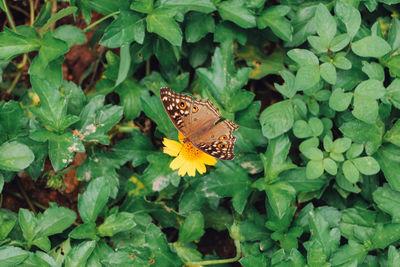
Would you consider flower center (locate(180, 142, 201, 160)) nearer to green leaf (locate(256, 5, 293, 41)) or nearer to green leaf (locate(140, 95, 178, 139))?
green leaf (locate(140, 95, 178, 139))

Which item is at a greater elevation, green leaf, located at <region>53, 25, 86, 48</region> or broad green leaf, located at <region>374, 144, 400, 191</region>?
green leaf, located at <region>53, 25, 86, 48</region>

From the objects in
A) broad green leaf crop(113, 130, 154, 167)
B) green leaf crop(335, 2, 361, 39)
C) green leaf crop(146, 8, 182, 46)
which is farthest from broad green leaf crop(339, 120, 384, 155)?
broad green leaf crop(113, 130, 154, 167)

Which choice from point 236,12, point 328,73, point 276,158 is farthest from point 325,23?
point 276,158

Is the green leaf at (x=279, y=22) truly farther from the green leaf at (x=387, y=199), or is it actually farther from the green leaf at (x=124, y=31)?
the green leaf at (x=387, y=199)

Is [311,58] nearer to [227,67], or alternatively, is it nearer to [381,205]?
[227,67]

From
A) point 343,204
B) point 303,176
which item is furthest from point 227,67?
point 343,204

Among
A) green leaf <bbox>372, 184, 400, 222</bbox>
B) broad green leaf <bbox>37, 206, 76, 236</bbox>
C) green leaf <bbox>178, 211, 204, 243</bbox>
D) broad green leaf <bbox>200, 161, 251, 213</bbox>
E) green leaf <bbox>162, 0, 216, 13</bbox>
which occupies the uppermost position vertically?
green leaf <bbox>162, 0, 216, 13</bbox>

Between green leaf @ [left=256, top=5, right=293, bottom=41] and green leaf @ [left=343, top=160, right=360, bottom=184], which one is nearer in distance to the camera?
green leaf @ [left=343, top=160, right=360, bottom=184]
